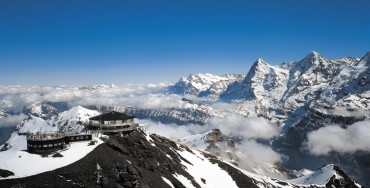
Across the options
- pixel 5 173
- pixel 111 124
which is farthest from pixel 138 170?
pixel 111 124

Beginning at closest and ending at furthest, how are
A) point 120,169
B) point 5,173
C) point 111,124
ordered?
point 5,173 → point 120,169 → point 111,124

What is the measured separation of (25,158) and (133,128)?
144ft

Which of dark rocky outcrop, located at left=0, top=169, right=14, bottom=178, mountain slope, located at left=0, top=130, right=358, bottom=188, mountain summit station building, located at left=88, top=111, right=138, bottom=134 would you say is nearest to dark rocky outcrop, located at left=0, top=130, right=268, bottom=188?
mountain slope, located at left=0, top=130, right=358, bottom=188

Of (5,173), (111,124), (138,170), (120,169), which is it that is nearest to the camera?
(5,173)

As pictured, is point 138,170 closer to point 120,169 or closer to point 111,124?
point 120,169

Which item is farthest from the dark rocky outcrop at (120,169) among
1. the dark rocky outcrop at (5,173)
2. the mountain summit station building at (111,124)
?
the mountain summit station building at (111,124)

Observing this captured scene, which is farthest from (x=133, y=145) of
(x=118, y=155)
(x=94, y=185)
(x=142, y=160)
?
(x=94, y=185)

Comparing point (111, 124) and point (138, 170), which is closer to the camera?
point (138, 170)

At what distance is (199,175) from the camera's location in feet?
420

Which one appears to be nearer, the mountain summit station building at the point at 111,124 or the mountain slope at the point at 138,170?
the mountain slope at the point at 138,170

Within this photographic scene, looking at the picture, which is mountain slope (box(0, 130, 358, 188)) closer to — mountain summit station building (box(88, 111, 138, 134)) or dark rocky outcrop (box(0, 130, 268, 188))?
dark rocky outcrop (box(0, 130, 268, 188))

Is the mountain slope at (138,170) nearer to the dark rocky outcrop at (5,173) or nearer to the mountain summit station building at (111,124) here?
the dark rocky outcrop at (5,173)

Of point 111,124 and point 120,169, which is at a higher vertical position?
point 111,124

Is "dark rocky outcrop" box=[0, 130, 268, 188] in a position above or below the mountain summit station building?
below
